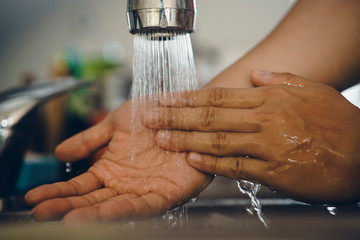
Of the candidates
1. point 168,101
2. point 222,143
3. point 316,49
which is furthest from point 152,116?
point 316,49

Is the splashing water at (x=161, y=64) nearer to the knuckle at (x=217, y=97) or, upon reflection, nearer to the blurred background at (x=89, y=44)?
the knuckle at (x=217, y=97)

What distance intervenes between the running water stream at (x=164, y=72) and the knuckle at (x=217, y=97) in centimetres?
4

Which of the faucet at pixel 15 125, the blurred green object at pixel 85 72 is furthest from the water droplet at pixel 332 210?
the blurred green object at pixel 85 72

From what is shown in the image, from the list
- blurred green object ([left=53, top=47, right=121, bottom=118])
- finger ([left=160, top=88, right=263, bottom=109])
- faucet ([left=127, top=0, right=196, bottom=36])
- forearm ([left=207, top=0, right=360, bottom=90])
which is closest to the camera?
faucet ([left=127, top=0, right=196, bottom=36])

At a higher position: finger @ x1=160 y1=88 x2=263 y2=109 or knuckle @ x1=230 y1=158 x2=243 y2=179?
→ finger @ x1=160 y1=88 x2=263 y2=109

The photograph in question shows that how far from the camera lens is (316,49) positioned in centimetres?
75

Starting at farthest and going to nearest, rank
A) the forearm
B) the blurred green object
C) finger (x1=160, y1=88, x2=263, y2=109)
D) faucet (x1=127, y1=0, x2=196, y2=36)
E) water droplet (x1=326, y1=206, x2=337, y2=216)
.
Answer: the blurred green object, the forearm, finger (x1=160, y1=88, x2=263, y2=109), water droplet (x1=326, y1=206, x2=337, y2=216), faucet (x1=127, y1=0, x2=196, y2=36)

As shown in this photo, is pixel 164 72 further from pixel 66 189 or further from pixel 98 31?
pixel 98 31

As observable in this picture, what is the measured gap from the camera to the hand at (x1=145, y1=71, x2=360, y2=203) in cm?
54

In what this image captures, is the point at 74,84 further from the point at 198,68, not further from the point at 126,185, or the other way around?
the point at 198,68

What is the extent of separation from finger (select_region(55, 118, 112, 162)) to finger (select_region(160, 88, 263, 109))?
0.46 feet

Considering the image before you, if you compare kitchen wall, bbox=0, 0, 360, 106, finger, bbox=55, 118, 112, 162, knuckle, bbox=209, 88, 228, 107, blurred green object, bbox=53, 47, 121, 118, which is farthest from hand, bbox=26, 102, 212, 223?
kitchen wall, bbox=0, 0, 360, 106

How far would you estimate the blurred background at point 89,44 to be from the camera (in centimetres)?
183

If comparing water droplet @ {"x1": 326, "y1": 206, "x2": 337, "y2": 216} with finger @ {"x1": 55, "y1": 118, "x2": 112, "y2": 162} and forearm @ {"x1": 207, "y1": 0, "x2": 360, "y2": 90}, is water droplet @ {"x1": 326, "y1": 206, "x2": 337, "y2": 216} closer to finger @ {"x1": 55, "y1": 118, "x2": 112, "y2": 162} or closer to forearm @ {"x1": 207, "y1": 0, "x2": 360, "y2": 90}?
forearm @ {"x1": 207, "y1": 0, "x2": 360, "y2": 90}
